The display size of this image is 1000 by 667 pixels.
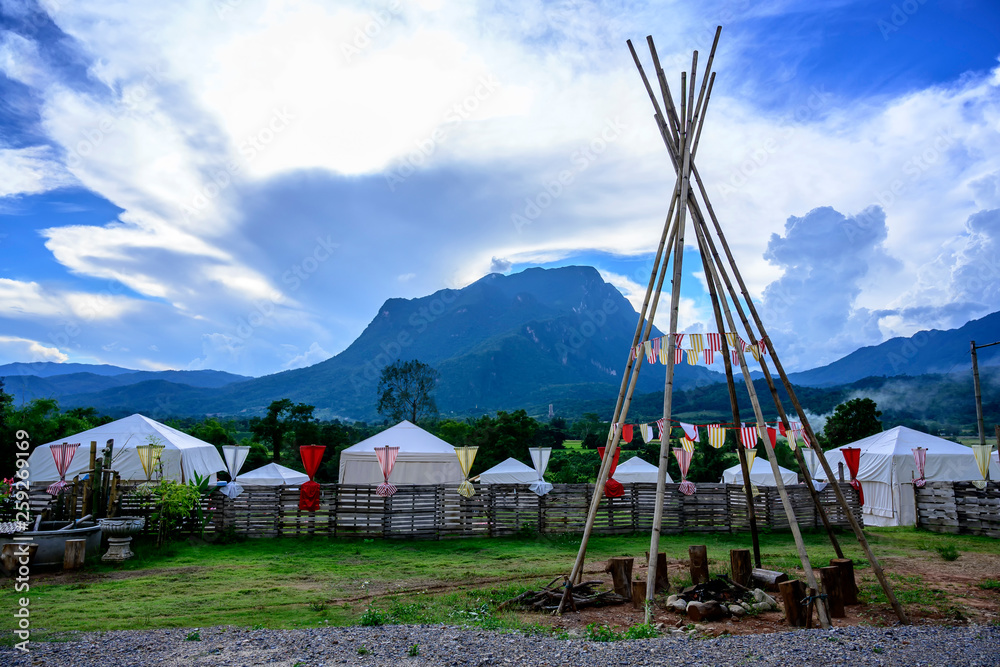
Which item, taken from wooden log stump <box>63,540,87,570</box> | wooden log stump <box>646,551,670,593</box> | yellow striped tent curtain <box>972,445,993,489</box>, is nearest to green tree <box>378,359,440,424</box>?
yellow striped tent curtain <box>972,445,993,489</box>

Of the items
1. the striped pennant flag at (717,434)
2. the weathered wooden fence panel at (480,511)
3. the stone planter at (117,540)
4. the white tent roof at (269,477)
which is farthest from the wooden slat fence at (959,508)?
Answer: the stone planter at (117,540)

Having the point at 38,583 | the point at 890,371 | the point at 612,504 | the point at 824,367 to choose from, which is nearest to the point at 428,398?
the point at 612,504

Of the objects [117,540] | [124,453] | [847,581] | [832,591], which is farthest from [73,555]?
[847,581]

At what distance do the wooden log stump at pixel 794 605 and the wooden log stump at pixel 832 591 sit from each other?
0.66 m

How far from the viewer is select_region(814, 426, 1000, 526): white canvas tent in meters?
19.3

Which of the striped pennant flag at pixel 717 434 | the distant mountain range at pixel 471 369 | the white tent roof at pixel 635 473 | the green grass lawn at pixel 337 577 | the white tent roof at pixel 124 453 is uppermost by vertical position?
the distant mountain range at pixel 471 369

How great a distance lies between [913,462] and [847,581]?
48.5 feet

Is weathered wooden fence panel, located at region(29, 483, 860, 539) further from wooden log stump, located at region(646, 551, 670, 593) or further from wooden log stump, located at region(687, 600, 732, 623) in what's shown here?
wooden log stump, located at region(687, 600, 732, 623)

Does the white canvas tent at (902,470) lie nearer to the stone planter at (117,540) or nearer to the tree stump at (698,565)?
the tree stump at (698,565)

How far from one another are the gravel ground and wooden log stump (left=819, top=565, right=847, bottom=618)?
1.02m

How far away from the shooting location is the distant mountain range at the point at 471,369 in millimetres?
122125

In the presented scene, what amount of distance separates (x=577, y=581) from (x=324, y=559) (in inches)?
247

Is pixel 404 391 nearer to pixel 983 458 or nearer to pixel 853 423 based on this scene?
pixel 853 423

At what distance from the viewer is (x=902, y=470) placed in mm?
19453
